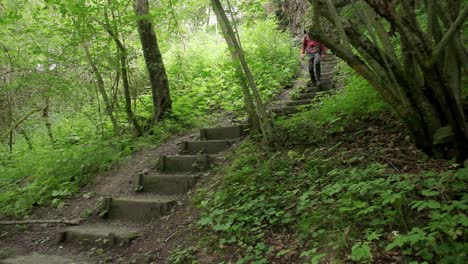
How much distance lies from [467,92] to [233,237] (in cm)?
356

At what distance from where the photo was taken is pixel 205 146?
7051mm

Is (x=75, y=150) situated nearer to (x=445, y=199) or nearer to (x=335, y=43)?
(x=335, y=43)

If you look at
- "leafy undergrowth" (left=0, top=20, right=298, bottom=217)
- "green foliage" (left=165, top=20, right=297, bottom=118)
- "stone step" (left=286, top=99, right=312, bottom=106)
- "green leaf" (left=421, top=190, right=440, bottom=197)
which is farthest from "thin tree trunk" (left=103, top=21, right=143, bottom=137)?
"green leaf" (left=421, top=190, right=440, bottom=197)

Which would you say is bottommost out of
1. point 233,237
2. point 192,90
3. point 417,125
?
point 233,237

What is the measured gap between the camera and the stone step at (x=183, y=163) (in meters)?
6.28

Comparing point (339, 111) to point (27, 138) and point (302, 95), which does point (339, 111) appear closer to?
point (302, 95)

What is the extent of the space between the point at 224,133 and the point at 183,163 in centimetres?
125

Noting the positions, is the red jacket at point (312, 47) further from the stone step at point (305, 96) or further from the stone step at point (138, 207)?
the stone step at point (138, 207)

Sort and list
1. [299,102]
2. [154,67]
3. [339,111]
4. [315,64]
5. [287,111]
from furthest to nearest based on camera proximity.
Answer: [315,64] < [154,67] < [299,102] < [287,111] < [339,111]

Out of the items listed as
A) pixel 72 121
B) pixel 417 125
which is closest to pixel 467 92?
pixel 417 125

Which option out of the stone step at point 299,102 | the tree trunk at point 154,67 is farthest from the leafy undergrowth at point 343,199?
the tree trunk at point 154,67

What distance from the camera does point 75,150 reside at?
7.39 metres

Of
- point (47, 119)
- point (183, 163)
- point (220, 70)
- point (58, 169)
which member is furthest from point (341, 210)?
point (47, 119)

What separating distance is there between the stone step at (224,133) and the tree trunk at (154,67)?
5.75 feet
